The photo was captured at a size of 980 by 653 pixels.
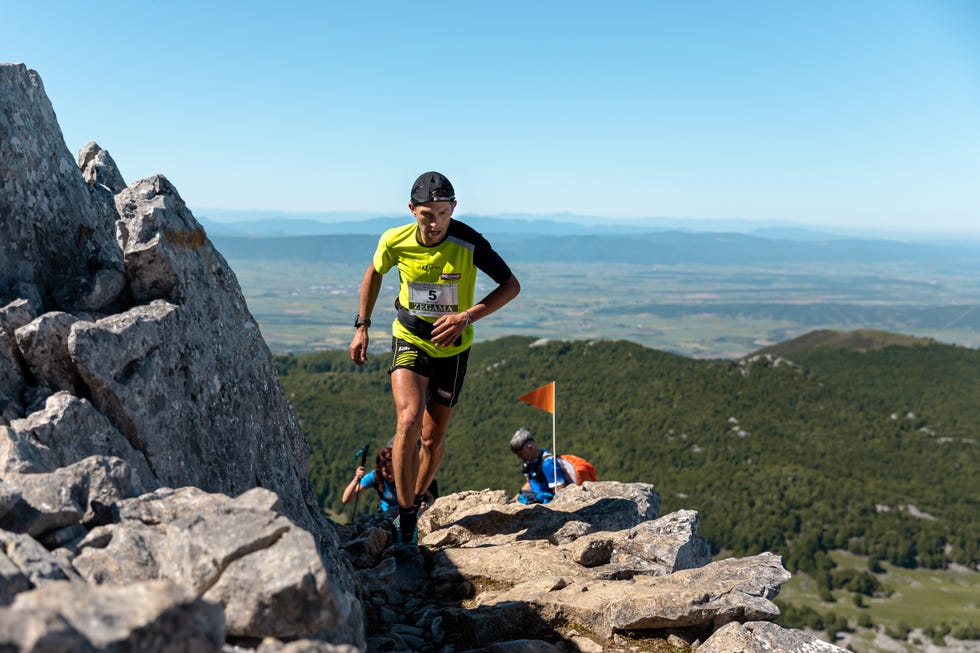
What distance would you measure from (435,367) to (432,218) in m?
1.99

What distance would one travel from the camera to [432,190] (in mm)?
8828

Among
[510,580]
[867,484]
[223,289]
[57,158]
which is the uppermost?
[57,158]

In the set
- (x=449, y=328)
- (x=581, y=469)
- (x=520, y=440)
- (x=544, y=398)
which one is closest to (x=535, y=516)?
(x=520, y=440)

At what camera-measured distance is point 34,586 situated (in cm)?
428

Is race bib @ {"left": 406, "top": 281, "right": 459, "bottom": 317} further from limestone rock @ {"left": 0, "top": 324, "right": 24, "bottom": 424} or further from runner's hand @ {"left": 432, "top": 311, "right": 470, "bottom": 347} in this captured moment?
limestone rock @ {"left": 0, "top": 324, "right": 24, "bottom": 424}

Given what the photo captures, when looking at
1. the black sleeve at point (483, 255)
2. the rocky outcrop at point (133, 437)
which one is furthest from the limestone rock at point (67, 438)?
the black sleeve at point (483, 255)

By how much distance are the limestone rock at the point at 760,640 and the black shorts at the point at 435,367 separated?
4225 millimetres

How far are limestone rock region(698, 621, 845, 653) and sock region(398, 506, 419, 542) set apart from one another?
4170mm

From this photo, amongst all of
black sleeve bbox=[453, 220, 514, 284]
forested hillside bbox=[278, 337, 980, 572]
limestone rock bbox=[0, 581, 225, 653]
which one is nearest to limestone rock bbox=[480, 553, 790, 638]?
black sleeve bbox=[453, 220, 514, 284]

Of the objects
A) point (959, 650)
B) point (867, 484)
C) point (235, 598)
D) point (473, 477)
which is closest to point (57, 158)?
point (235, 598)

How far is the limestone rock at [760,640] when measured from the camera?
693 cm

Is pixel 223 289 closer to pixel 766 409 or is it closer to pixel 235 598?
pixel 235 598

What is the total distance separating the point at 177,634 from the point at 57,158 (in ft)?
24.0

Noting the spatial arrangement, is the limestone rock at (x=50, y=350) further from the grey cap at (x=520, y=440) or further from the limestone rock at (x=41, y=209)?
the grey cap at (x=520, y=440)
